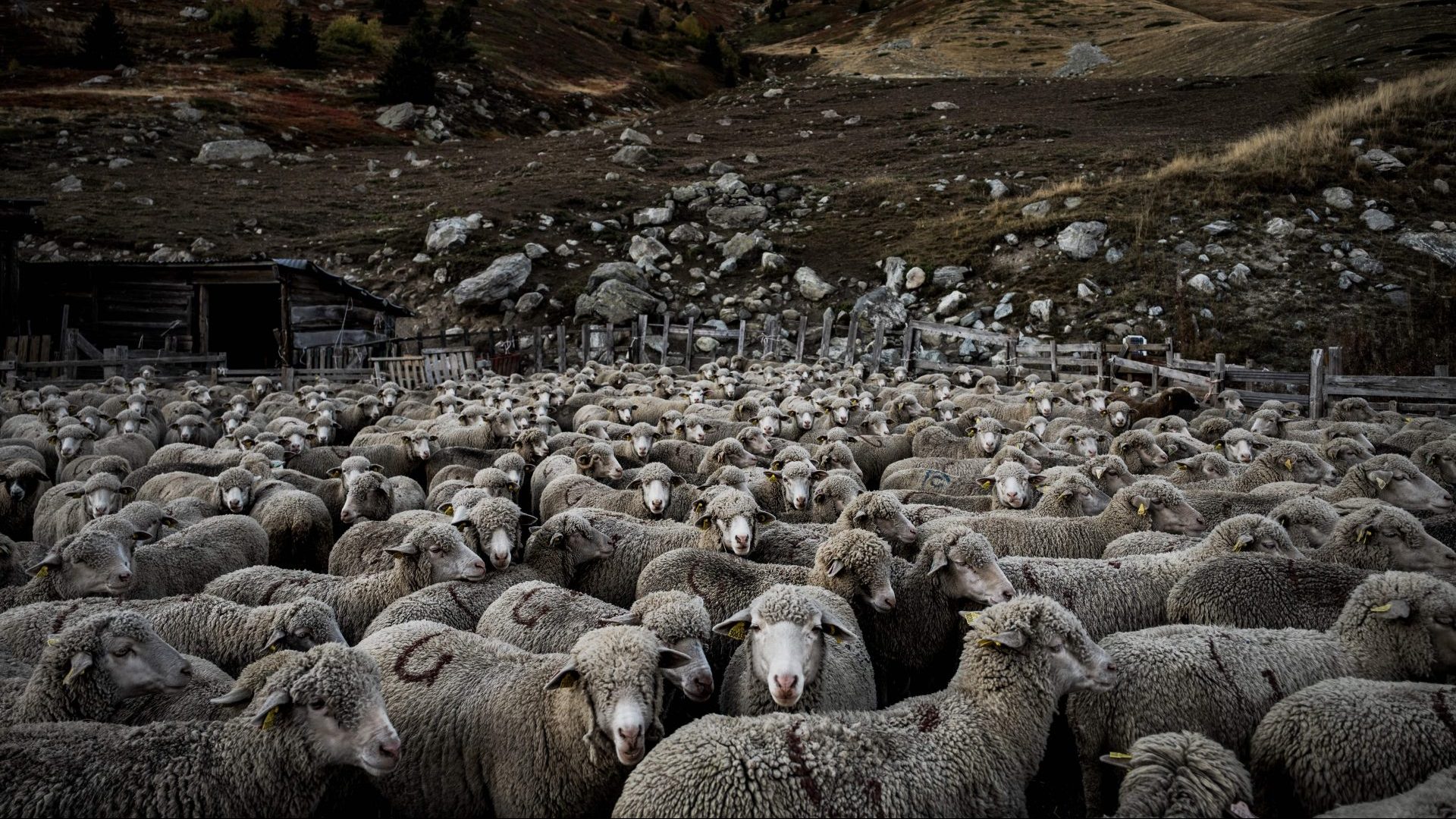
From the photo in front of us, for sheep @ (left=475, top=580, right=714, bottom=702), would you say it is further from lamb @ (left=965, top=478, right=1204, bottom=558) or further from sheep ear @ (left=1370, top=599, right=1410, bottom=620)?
sheep ear @ (left=1370, top=599, right=1410, bottom=620)

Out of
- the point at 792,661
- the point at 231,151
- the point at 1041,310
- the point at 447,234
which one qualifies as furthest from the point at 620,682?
the point at 231,151

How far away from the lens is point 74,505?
8.16 metres

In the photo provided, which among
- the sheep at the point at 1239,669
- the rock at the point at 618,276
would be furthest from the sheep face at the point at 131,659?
the rock at the point at 618,276

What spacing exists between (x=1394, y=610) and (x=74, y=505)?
10.3 meters

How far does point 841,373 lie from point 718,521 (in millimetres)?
14422

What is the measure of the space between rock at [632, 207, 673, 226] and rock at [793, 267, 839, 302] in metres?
8.39

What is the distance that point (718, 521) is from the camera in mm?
6191

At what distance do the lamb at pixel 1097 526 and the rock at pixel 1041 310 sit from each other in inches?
726

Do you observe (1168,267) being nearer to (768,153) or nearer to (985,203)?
(985,203)

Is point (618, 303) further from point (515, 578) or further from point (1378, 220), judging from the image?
point (515, 578)

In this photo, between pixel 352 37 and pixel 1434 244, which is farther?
pixel 352 37

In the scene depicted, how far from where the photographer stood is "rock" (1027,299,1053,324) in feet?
79.5

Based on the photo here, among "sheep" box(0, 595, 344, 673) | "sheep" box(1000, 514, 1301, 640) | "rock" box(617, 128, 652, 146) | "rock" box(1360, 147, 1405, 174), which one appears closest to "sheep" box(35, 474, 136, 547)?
"sheep" box(0, 595, 344, 673)

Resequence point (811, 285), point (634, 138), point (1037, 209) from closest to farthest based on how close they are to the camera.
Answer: point (1037, 209)
point (811, 285)
point (634, 138)
